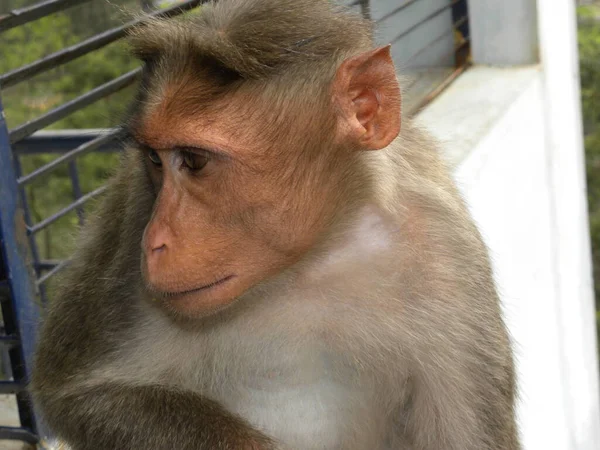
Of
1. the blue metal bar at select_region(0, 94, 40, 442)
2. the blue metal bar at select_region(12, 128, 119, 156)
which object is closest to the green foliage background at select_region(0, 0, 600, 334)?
the blue metal bar at select_region(12, 128, 119, 156)

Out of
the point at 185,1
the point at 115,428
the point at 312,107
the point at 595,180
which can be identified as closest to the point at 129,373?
the point at 115,428

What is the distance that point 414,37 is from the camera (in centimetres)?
525

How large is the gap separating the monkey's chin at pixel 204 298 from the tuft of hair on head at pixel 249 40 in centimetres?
41

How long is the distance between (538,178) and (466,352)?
107 inches

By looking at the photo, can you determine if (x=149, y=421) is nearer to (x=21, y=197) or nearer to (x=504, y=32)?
(x=21, y=197)

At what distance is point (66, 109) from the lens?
318cm

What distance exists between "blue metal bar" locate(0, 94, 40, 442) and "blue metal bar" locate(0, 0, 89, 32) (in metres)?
0.24

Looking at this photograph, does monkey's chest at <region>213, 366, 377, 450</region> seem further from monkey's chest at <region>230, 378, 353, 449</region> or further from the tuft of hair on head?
the tuft of hair on head

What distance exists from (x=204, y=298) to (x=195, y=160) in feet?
0.90

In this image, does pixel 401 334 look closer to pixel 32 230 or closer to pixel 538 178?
pixel 32 230

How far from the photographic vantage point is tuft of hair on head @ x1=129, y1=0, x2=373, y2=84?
2.07m

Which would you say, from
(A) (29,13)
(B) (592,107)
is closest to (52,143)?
(A) (29,13)

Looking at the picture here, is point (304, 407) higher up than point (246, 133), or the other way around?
point (246, 133)

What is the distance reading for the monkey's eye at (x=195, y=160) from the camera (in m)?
2.05
